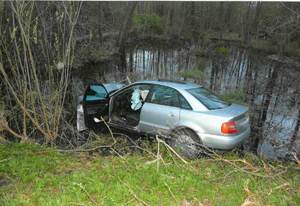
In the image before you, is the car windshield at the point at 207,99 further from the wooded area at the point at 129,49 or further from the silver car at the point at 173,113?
the wooded area at the point at 129,49

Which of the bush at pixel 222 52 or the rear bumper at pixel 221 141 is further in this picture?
the bush at pixel 222 52

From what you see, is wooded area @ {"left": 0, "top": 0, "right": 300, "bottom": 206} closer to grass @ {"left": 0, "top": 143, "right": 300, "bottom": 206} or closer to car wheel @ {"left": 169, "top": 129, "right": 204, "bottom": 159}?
grass @ {"left": 0, "top": 143, "right": 300, "bottom": 206}

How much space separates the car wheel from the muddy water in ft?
6.59

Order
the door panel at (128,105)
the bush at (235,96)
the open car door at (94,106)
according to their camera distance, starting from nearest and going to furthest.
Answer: the door panel at (128,105) → the open car door at (94,106) → the bush at (235,96)

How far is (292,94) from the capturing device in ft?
50.9

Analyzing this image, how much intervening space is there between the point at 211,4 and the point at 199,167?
3772 centimetres

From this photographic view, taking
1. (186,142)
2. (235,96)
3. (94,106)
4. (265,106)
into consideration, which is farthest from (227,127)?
(235,96)

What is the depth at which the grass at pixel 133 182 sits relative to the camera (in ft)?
14.1

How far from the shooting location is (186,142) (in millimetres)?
7457

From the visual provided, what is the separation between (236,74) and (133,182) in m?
16.8

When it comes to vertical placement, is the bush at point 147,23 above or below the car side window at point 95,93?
below

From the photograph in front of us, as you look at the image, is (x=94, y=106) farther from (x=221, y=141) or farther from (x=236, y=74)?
(x=236, y=74)

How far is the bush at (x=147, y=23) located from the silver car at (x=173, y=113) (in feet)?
94.5

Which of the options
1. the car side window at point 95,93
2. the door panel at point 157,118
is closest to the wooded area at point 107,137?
the door panel at point 157,118
